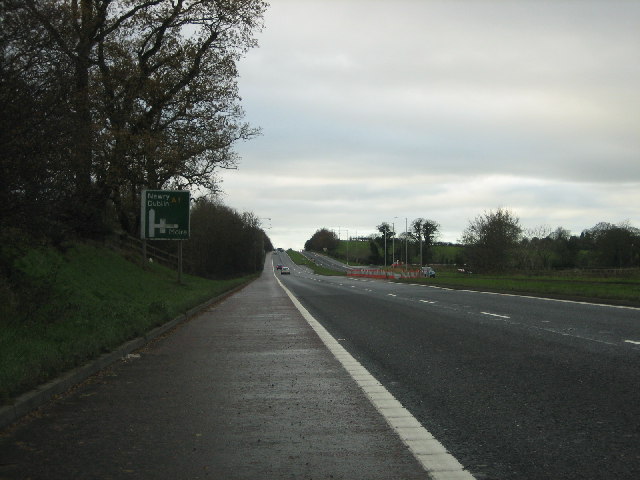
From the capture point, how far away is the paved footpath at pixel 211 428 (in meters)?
4.96

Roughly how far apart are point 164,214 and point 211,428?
85.1 feet

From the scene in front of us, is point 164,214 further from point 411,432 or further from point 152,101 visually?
point 411,432

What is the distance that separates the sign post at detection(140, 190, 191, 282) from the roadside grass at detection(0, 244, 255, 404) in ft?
22.1

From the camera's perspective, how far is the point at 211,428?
243 inches

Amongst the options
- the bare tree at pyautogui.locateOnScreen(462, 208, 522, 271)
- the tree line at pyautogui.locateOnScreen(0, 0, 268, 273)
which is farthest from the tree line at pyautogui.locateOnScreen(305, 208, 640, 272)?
the tree line at pyautogui.locateOnScreen(0, 0, 268, 273)

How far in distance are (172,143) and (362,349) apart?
22.1 m

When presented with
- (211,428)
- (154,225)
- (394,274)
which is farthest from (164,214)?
(394,274)

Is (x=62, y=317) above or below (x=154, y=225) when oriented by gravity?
below

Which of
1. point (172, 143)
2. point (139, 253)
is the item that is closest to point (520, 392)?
point (172, 143)

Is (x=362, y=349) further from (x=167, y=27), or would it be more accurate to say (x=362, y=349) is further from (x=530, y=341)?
(x=167, y=27)

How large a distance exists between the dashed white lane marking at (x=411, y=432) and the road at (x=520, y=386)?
0.31 feet

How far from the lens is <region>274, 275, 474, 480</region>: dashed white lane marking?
4.83 m

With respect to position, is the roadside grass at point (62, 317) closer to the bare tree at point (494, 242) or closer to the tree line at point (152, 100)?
the tree line at point (152, 100)

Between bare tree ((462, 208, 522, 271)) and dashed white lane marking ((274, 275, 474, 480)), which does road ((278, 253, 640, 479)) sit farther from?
bare tree ((462, 208, 522, 271))
